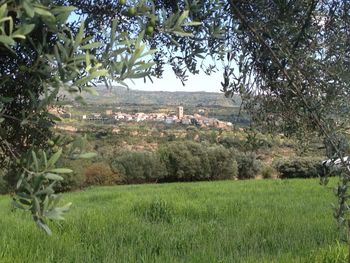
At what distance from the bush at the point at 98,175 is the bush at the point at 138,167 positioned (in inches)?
56.4

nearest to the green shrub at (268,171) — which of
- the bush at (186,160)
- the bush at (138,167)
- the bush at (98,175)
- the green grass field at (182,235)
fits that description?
the bush at (186,160)

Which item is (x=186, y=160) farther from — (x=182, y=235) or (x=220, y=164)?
(x=182, y=235)

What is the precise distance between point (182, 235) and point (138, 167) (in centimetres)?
3100

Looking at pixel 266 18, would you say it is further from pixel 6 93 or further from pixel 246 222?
pixel 246 222

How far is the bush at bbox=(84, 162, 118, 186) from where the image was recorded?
123 feet

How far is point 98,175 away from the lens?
3747 centimetres

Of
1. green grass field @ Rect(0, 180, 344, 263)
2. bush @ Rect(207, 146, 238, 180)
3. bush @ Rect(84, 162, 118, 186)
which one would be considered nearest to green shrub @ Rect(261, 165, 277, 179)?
bush @ Rect(207, 146, 238, 180)

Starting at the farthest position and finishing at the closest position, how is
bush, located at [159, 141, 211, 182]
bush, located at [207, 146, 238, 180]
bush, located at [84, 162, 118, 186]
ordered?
bush, located at [207, 146, 238, 180]
bush, located at [159, 141, 211, 182]
bush, located at [84, 162, 118, 186]

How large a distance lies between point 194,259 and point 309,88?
4480mm

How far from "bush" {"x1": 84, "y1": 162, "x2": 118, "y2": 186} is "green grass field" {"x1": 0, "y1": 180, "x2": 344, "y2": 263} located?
24848 mm

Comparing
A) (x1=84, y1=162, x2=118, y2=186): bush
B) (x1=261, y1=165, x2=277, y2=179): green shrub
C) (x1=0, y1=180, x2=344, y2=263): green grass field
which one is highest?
(x1=0, y1=180, x2=344, y2=263): green grass field

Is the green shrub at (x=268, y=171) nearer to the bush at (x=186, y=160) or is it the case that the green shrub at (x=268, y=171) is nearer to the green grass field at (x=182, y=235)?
the bush at (x=186, y=160)

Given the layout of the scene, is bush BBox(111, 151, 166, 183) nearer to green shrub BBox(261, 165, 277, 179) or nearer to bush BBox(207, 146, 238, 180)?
bush BBox(207, 146, 238, 180)

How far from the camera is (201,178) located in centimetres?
3972
